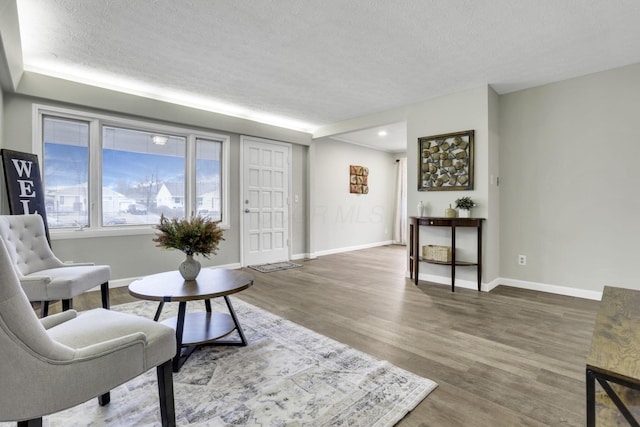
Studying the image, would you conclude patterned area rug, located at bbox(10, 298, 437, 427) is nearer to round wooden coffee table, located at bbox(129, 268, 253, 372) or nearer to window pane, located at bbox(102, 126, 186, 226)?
round wooden coffee table, located at bbox(129, 268, 253, 372)

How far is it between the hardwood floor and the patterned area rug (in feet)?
0.45

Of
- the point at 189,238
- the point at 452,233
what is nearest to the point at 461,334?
the point at 452,233

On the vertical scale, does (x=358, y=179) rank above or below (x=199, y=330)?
above

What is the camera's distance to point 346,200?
6980 millimetres

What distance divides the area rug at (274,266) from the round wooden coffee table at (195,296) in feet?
7.69

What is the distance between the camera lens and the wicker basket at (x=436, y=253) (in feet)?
12.7

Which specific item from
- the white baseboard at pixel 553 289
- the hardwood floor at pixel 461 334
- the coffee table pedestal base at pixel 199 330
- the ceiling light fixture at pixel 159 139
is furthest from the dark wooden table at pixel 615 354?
the ceiling light fixture at pixel 159 139

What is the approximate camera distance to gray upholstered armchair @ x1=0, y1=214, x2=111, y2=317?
2.20 meters

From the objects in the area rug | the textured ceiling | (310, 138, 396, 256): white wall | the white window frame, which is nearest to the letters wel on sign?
the white window frame

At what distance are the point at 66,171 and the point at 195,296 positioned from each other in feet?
9.77

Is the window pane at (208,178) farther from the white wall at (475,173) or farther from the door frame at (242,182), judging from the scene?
the white wall at (475,173)

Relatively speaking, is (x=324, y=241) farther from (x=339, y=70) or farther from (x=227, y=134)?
(x=339, y=70)

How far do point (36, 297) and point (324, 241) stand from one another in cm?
481

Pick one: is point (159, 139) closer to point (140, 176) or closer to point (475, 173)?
point (140, 176)
